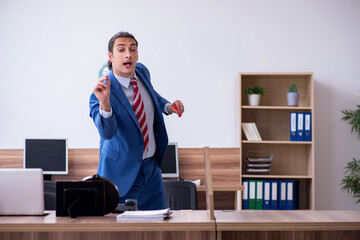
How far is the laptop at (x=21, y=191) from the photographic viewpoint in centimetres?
210

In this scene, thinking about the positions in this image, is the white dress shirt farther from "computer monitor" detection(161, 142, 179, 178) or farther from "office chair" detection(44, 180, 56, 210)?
"computer monitor" detection(161, 142, 179, 178)

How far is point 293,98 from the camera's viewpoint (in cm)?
506

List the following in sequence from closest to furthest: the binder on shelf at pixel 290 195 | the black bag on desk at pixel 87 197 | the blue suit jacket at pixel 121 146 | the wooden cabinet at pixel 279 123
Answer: the black bag on desk at pixel 87 197
the blue suit jacket at pixel 121 146
the binder on shelf at pixel 290 195
the wooden cabinet at pixel 279 123

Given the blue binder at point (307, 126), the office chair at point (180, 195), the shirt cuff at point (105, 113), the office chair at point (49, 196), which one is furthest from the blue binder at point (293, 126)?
the shirt cuff at point (105, 113)

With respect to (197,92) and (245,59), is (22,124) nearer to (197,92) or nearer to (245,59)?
(197,92)

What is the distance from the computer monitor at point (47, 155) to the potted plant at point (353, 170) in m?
3.02

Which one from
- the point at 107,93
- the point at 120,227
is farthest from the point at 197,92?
the point at 120,227

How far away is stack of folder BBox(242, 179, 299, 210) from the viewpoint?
4.98m

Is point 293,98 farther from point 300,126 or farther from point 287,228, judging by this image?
point 287,228

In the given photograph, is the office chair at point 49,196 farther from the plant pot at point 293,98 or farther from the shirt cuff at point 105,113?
the plant pot at point 293,98

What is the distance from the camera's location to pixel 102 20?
209 inches

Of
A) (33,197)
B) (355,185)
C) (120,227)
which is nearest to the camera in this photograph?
(120,227)

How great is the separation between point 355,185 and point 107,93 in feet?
12.3

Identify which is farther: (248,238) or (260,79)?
(260,79)
